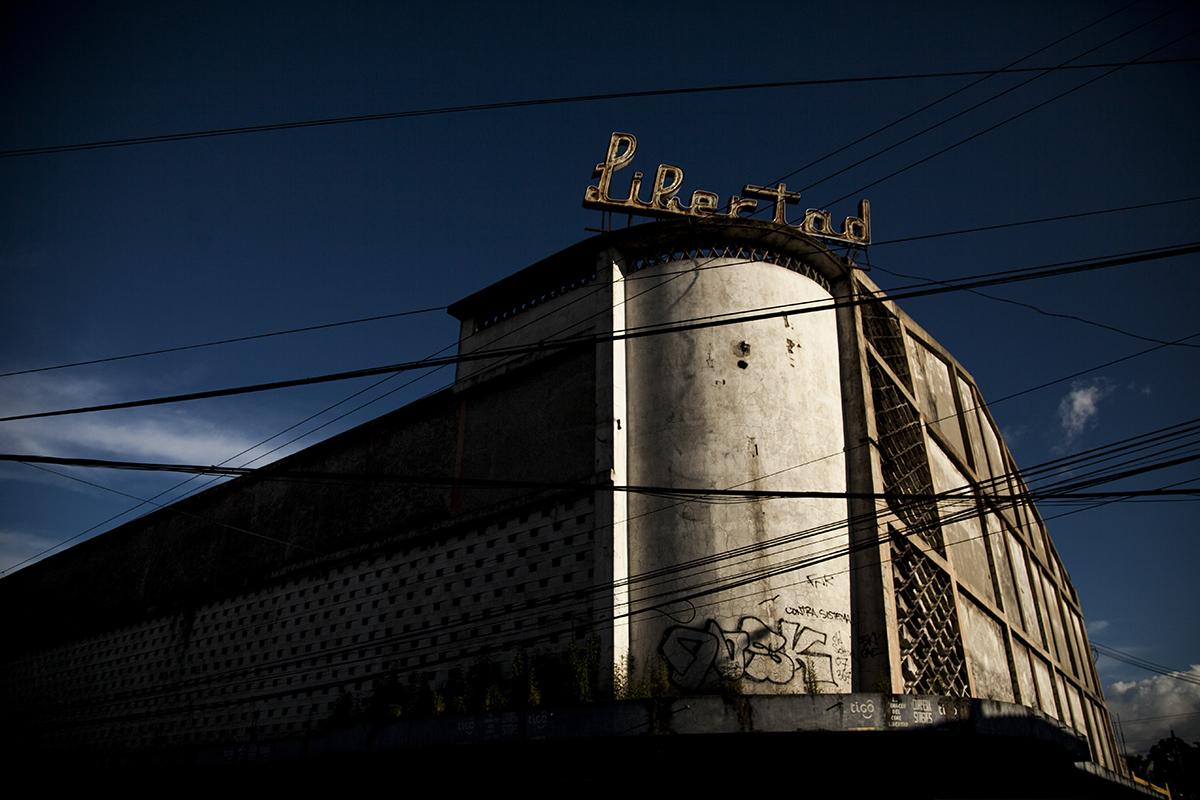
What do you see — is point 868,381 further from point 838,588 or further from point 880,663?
point 880,663

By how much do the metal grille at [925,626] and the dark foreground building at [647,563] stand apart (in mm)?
61

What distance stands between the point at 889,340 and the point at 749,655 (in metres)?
9.55

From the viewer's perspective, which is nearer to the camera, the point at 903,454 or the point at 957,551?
the point at 903,454

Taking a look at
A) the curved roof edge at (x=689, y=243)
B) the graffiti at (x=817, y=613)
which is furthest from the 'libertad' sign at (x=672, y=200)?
the graffiti at (x=817, y=613)

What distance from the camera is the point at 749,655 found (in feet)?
44.6

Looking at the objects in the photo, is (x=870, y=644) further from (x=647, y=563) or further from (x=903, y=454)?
(x=903, y=454)

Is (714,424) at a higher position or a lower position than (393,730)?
higher

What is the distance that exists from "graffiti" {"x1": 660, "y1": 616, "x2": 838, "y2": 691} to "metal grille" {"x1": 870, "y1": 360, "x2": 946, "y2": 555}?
3894 millimetres

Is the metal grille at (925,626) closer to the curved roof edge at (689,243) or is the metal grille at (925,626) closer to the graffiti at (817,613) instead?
the graffiti at (817,613)

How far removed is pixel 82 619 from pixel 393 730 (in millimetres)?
20386

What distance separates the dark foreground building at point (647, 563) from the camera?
12.7 metres

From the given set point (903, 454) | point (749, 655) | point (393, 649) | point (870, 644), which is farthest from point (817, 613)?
point (393, 649)

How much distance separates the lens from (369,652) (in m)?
18.5

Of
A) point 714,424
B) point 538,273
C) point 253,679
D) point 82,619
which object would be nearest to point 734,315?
point 714,424
